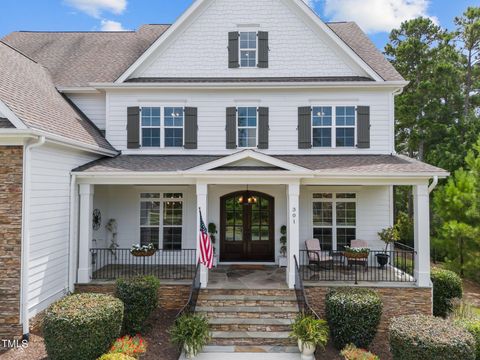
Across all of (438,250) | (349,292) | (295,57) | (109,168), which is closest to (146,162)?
(109,168)

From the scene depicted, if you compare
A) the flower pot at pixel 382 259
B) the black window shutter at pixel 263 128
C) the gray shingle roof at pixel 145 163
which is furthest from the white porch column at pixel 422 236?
the gray shingle roof at pixel 145 163

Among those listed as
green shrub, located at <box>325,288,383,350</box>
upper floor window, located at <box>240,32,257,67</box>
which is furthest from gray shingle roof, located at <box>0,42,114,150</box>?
green shrub, located at <box>325,288,383,350</box>

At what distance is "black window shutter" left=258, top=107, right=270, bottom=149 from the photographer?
41.3ft

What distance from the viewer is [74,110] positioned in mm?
12695

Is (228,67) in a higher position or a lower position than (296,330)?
higher

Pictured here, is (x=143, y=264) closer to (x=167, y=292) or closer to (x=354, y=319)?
(x=167, y=292)

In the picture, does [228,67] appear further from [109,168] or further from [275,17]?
[109,168]

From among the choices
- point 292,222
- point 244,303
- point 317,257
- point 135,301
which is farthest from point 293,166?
point 135,301

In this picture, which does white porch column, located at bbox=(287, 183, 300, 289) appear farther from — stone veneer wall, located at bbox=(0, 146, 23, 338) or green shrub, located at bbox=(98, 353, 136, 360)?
stone veneer wall, located at bbox=(0, 146, 23, 338)

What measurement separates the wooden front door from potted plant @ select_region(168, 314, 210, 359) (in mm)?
4736

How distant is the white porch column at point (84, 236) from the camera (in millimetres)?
10266

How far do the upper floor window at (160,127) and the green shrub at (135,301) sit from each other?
555 centimetres

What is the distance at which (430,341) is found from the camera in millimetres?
6727

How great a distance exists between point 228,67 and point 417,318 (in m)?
9.84
